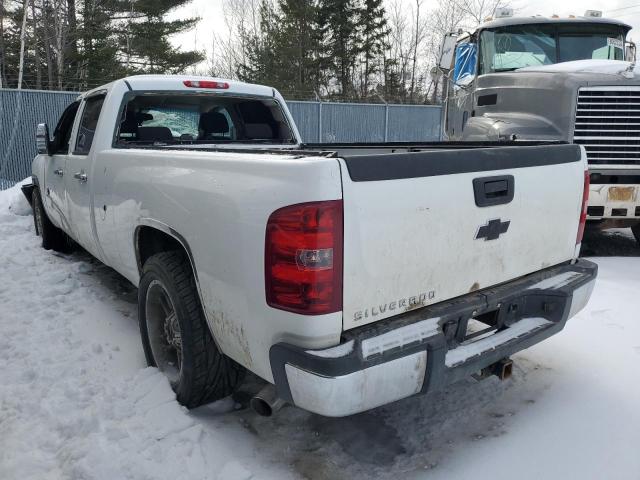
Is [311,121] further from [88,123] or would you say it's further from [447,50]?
[88,123]

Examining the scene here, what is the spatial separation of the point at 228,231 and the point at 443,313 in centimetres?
99

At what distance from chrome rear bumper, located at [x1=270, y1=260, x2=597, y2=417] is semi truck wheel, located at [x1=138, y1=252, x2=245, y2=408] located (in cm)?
67

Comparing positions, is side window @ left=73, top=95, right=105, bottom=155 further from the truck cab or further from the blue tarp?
the blue tarp

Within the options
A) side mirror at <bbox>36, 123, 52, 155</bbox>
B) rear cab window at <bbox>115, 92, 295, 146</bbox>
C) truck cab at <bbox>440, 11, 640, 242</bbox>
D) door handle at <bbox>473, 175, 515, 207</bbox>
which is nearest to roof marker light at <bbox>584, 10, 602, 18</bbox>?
truck cab at <bbox>440, 11, 640, 242</bbox>

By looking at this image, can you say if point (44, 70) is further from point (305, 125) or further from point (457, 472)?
point (457, 472)

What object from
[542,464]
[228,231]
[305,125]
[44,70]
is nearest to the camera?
[228,231]

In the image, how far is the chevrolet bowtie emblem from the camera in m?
2.47

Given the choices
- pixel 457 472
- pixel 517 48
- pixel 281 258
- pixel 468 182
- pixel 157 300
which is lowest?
pixel 457 472

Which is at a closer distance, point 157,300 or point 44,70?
point 157,300

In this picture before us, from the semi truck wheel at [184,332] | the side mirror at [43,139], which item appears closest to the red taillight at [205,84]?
the side mirror at [43,139]

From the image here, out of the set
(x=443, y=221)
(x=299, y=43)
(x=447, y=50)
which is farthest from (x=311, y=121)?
(x=299, y=43)

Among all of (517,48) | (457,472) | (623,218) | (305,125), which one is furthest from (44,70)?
(457,472)

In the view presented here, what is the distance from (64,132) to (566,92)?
5427 mm

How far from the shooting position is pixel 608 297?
4625 mm
